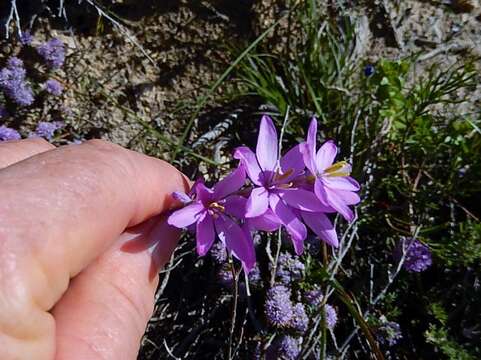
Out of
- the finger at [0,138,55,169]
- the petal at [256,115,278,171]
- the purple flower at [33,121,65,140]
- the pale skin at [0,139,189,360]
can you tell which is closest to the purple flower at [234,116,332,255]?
the petal at [256,115,278,171]

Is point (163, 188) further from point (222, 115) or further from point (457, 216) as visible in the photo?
point (457, 216)

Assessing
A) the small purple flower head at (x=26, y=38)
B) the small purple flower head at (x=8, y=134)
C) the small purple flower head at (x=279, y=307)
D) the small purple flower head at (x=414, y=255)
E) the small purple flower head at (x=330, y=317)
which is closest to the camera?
the small purple flower head at (x=279, y=307)

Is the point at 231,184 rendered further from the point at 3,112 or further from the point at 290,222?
the point at 3,112

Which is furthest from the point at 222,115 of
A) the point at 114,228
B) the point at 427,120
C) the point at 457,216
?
the point at 114,228

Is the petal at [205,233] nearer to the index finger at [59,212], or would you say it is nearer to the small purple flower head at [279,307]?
the index finger at [59,212]

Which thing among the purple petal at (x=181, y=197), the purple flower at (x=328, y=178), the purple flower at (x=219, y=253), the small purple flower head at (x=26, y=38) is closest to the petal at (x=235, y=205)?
the purple petal at (x=181, y=197)

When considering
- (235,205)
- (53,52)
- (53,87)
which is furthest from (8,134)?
(235,205)
